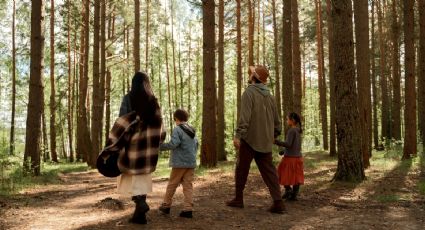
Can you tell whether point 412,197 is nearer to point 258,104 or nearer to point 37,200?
point 258,104

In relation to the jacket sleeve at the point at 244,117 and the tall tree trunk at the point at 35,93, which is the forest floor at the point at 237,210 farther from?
the tall tree trunk at the point at 35,93

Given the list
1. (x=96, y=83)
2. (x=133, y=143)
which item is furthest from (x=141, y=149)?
(x=96, y=83)

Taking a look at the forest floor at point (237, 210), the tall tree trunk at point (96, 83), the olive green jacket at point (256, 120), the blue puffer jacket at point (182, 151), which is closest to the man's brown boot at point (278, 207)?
the forest floor at point (237, 210)

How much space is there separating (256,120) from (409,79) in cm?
1157

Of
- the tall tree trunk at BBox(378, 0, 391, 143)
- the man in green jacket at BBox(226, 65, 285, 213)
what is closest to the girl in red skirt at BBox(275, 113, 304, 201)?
the man in green jacket at BBox(226, 65, 285, 213)

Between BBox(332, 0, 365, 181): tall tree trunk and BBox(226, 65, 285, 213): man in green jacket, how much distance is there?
3360 mm

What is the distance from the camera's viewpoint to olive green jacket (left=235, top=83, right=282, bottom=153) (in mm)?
6613

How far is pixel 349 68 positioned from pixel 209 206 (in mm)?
4730

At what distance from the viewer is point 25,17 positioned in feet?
93.1

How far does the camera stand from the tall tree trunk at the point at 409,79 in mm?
15578

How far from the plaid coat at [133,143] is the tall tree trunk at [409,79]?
12924 millimetres

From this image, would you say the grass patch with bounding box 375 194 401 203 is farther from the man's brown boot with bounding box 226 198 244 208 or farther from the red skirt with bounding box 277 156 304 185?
the man's brown boot with bounding box 226 198 244 208

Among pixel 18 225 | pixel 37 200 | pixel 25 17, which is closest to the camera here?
pixel 18 225

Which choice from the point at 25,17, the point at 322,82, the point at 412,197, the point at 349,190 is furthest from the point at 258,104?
the point at 25,17
